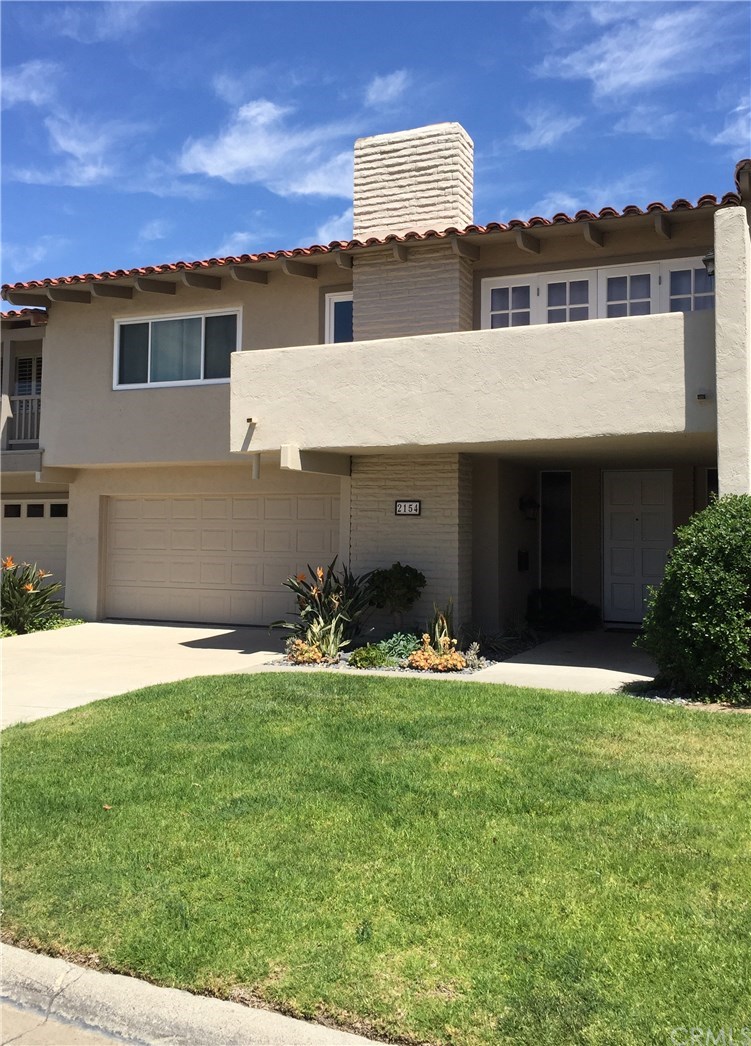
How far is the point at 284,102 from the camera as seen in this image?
37.5 ft

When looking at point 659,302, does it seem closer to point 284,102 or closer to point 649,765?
point 284,102

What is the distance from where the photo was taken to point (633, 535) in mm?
15750

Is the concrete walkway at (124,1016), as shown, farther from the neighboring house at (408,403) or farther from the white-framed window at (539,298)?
the white-framed window at (539,298)

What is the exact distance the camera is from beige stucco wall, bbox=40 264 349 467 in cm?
1537

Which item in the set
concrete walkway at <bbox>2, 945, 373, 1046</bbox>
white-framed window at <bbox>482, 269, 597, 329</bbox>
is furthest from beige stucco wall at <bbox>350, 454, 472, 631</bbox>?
concrete walkway at <bbox>2, 945, 373, 1046</bbox>

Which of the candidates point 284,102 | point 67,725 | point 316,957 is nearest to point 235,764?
point 67,725

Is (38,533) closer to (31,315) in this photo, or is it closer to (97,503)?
(97,503)

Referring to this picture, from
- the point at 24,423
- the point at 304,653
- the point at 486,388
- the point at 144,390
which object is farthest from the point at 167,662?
the point at 24,423

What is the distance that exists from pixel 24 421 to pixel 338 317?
295 inches

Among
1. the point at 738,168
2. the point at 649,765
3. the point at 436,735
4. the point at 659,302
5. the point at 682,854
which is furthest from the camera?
the point at 659,302

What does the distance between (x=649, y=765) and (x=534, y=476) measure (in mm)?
10078

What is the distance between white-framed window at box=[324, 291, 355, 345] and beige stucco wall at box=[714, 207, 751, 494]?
21.0 feet

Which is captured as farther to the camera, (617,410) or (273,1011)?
(617,410)

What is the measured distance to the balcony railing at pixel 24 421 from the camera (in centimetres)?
1838
